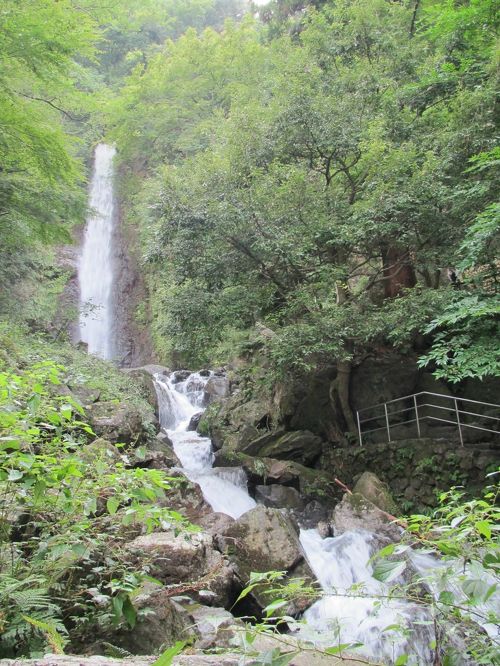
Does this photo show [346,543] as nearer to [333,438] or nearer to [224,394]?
[333,438]

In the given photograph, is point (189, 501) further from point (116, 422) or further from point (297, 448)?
point (297, 448)

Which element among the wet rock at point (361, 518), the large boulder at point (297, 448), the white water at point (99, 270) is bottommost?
the wet rock at point (361, 518)

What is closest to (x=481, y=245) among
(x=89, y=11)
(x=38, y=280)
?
(x=89, y=11)

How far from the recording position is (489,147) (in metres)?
8.19

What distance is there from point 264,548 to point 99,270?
71.9ft

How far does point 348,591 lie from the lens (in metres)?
2.05

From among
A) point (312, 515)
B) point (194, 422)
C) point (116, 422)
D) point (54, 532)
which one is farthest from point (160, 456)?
point (54, 532)

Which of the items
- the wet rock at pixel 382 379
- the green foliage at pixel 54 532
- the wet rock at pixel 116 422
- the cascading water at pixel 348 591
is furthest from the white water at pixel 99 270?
the green foliage at pixel 54 532

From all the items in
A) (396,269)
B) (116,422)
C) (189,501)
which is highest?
(396,269)

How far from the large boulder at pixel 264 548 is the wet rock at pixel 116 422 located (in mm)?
2338

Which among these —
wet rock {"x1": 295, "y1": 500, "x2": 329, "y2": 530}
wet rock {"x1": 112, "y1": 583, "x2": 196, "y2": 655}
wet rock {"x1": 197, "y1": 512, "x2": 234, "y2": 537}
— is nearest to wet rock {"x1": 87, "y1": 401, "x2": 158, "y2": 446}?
wet rock {"x1": 197, "y1": 512, "x2": 234, "y2": 537}

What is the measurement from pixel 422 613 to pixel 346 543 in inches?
74.4

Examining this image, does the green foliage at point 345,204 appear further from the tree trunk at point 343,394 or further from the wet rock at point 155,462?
the wet rock at point 155,462

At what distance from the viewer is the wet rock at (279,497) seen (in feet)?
28.4
